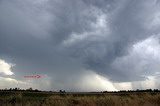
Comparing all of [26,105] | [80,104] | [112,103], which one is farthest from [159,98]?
[26,105]

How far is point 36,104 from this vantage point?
29.7 metres

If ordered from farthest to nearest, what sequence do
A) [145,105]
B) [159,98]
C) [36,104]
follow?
1. [159,98]
2. [36,104]
3. [145,105]

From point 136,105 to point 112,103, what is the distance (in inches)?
Result: 120

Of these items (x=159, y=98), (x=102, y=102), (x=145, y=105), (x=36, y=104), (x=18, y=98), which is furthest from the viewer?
(x=18, y=98)

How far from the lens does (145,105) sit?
27.4 m

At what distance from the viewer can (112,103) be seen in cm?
3064

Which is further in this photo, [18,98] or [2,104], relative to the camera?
[18,98]

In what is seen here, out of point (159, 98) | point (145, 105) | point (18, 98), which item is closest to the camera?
point (145, 105)

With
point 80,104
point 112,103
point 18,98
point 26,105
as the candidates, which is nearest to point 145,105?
point 112,103

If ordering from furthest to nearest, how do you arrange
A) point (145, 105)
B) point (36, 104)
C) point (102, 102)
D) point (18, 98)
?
point (18, 98), point (102, 102), point (36, 104), point (145, 105)

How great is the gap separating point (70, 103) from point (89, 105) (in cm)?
291

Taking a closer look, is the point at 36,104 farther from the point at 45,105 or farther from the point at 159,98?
the point at 159,98

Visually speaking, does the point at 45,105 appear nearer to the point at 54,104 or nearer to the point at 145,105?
the point at 54,104

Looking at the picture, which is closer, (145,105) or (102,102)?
(145,105)
